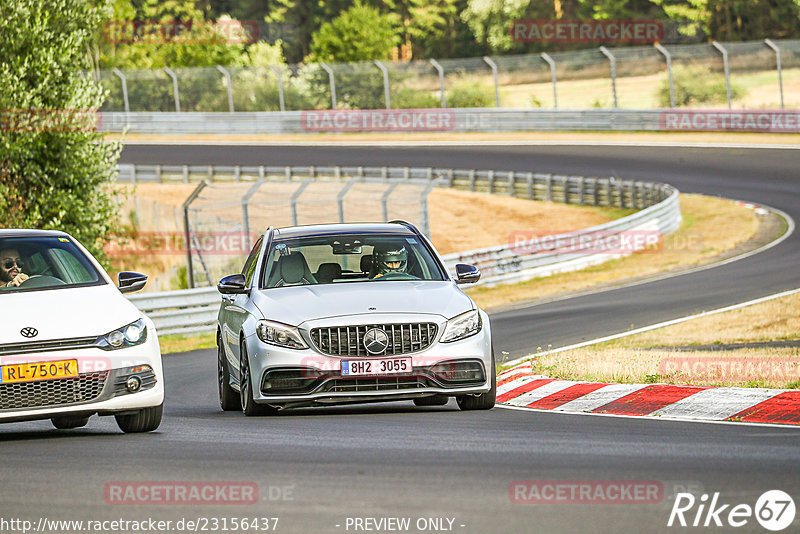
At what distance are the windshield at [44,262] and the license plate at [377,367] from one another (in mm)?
2021

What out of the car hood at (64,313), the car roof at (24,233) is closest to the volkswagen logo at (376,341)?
the car hood at (64,313)

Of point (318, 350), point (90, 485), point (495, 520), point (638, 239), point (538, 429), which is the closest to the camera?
point (495, 520)

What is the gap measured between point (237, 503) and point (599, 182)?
1337 inches

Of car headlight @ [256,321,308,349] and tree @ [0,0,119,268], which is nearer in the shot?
car headlight @ [256,321,308,349]

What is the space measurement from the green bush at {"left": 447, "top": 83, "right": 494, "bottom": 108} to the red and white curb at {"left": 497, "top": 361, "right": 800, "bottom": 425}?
4589cm

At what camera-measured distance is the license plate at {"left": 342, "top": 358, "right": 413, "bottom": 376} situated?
29.7 feet

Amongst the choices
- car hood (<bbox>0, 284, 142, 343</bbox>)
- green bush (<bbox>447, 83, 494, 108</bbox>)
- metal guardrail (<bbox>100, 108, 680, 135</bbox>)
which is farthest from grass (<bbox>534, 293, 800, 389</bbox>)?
green bush (<bbox>447, 83, 494, 108</bbox>)

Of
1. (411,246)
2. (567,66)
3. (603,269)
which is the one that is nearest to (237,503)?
(411,246)

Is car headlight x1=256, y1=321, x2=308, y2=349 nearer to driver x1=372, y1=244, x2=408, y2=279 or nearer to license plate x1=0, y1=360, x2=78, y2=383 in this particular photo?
driver x1=372, y1=244, x2=408, y2=279

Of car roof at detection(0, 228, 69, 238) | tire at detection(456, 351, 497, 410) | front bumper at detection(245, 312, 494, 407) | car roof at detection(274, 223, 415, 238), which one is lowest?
tire at detection(456, 351, 497, 410)

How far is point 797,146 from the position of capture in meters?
42.9

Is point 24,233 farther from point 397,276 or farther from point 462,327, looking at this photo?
point 462,327

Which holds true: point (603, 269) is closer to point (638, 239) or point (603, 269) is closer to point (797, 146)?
point (638, 239)

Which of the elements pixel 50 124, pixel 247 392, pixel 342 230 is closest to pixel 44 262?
pixel 247 392
